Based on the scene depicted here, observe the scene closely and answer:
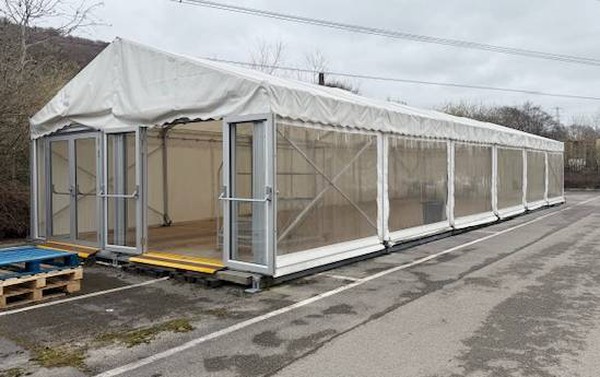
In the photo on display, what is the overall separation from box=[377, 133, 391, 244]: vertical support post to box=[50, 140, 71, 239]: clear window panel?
5.94 m

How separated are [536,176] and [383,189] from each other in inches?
543

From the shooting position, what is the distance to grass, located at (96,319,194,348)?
5.45 m

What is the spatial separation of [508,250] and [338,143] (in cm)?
466

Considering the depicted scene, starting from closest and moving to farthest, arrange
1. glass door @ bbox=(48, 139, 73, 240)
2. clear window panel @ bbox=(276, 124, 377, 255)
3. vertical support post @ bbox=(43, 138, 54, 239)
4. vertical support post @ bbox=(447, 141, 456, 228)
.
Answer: clear window panel @ bbox=(276, 124, 377, 255) < glass door @ bbox=(48, 139, 73, 240) < vertical support post @ bbox=(43, 138, 54, 239) < vertical support post @ bbox=(447, 141, 456, 228)

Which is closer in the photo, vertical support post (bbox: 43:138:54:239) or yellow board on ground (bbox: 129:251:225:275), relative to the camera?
yellow board on ground (bbox: 129:251:225:275)

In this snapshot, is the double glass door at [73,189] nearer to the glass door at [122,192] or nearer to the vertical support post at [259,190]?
the glass door at [122,192]

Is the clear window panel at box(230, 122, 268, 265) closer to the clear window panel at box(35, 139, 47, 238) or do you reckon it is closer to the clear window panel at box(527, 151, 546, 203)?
the clear window panel at box(35, 139, 47, 238)

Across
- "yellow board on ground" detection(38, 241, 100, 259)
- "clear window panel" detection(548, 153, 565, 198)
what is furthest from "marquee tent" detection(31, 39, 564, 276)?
"clear window panel" detection(548, 153, 565, 198)

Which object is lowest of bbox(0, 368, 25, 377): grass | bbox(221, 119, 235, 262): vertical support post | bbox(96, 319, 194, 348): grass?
bbox(0, 368, 25, 377): grass

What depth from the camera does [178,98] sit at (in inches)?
345

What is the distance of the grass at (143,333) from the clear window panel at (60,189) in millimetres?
5626

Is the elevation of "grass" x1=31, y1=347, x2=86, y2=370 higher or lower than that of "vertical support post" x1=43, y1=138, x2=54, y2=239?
lower

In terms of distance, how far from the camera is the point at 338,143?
30.5 ft

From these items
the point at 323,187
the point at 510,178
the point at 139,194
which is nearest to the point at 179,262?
the point at 139,194
